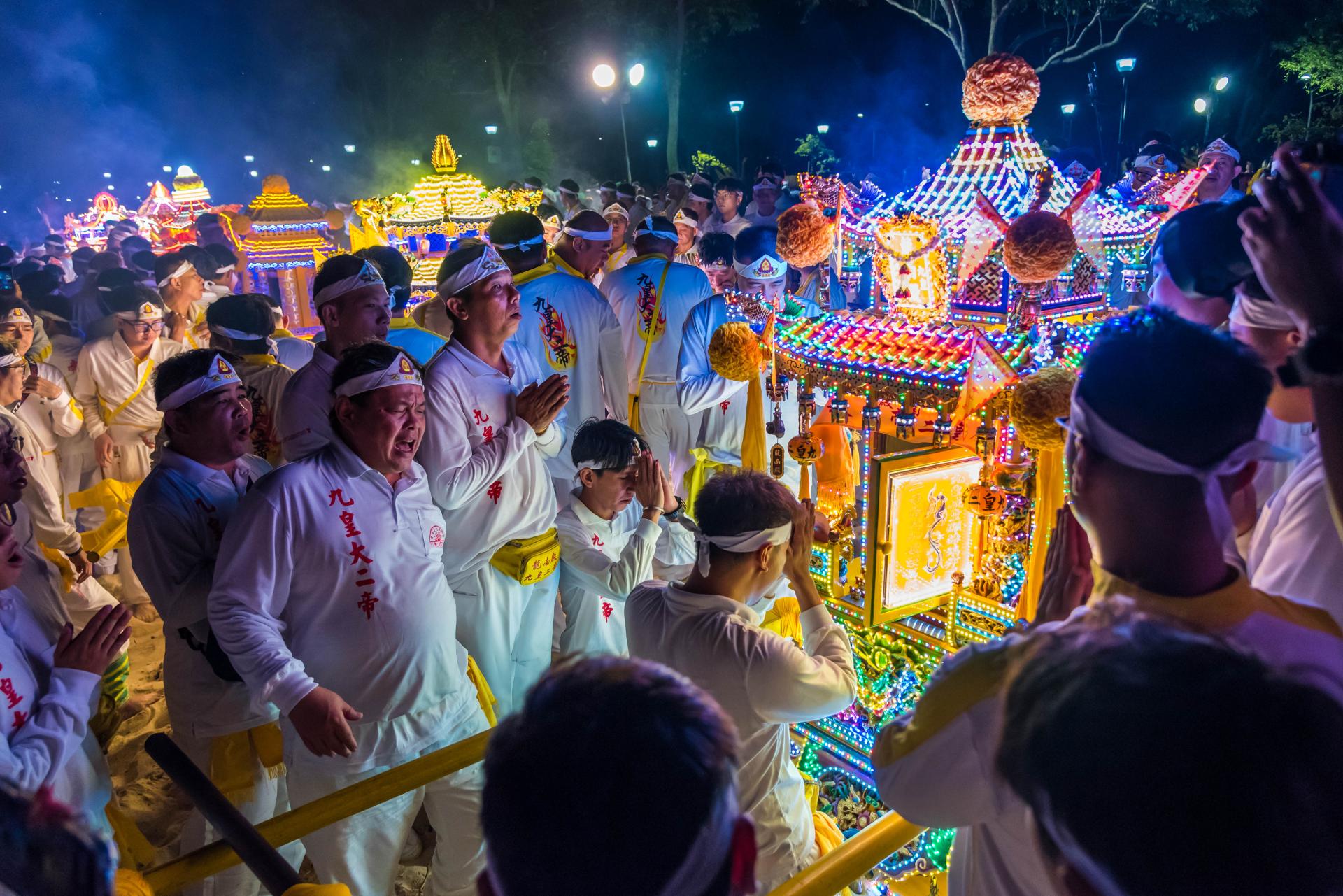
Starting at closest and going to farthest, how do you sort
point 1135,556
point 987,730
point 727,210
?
1. point 987,730
2. point 1135,556
3. point 727,210

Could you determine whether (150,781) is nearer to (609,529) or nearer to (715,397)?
(609,529)

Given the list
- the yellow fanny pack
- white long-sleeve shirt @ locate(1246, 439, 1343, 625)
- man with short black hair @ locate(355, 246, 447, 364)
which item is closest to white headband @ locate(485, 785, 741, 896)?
white long-sleeve shirt @ locate(1246, 439, 1343, 625)

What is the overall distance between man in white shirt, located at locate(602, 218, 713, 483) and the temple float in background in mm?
1480

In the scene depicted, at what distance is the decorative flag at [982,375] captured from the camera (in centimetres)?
251

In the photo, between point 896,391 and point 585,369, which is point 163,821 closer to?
Answer: point 585,369

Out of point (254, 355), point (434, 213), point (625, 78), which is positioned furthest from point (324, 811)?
point (625, 78)

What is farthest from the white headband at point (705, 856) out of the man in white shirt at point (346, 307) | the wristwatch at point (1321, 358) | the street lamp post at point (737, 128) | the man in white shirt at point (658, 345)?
the street lamp post at point (737, 128)

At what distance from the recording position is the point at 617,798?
2.83 feet

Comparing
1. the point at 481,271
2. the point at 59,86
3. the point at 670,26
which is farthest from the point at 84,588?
the point at 59,86

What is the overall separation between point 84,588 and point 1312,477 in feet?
17.5

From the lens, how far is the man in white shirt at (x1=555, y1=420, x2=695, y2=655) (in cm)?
304

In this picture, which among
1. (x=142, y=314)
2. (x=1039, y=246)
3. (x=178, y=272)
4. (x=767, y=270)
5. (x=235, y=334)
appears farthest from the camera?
(x=178, y=272)

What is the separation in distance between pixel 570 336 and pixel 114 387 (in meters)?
3.11

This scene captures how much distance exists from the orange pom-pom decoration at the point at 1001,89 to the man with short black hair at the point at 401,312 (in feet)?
7.95
